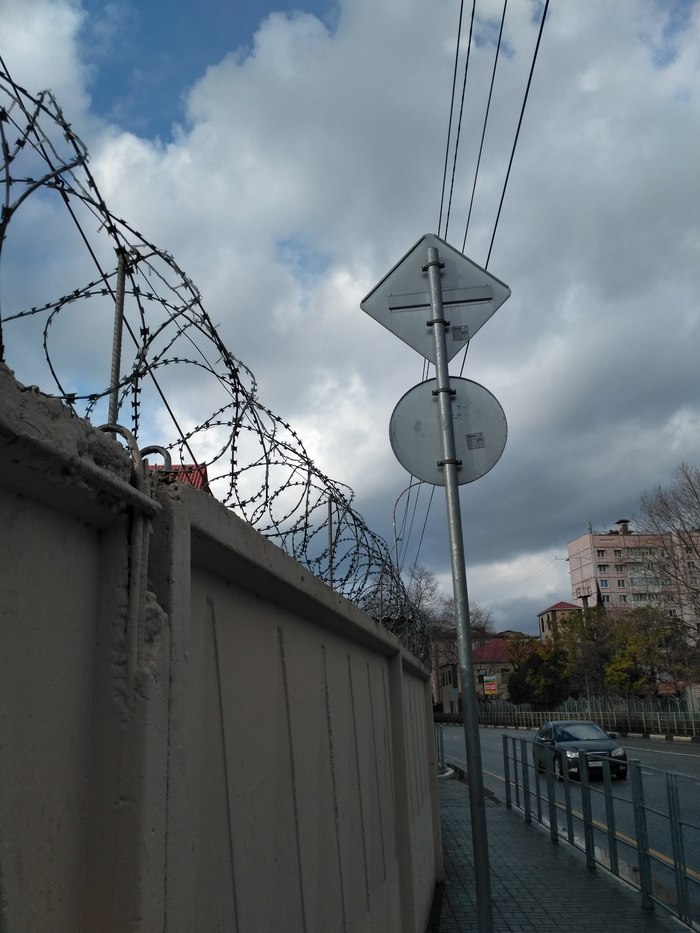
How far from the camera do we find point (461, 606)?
3492 millimetres

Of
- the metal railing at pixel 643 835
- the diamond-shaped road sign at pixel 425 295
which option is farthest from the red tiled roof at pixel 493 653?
the diamond-shaped road sign at pixel 425 295

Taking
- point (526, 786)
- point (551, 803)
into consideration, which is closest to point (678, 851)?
point (551, 803)

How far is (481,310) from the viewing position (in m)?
3.96

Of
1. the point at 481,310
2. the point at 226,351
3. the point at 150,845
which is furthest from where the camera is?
the point at 481,310

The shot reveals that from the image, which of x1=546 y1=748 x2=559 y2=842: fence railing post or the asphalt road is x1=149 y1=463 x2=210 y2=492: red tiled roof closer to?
the asphalt road

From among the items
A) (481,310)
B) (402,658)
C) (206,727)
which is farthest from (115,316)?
(402,658)

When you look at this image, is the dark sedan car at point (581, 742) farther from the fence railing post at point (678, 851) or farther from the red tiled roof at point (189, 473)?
the red tiled roof at point (189, 473)

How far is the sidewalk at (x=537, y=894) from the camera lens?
6.08m

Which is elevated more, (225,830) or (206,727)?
(206,727)

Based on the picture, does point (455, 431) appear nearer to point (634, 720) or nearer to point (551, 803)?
point (551, 803)

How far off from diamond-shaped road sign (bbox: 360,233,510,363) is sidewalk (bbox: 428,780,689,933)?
4400mm

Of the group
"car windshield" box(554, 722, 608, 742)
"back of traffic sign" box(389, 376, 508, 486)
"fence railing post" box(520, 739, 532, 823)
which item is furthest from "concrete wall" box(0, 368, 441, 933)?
"car windshield" box(554, 722, 608, 742)

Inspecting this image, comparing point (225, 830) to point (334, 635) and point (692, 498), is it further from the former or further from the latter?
point (692, 498)

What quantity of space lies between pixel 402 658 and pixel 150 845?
453 centimetres
